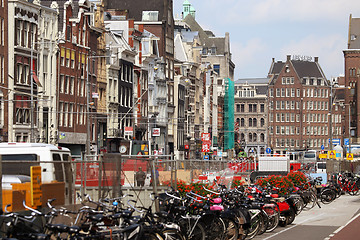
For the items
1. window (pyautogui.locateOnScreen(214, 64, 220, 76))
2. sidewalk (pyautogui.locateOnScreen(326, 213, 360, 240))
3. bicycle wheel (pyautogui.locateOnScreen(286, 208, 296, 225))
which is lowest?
sidewalk (pyautogui.locateOnScreen(326, 213, 360, 240))

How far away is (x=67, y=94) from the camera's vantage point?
228 ft

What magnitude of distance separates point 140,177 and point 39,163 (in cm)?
802

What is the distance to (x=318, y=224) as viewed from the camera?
1157 inches

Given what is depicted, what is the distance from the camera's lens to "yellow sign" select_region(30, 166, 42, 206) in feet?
52.5

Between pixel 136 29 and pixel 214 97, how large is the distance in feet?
176

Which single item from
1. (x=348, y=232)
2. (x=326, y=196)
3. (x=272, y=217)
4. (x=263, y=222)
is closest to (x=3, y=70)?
(x=326, y=196)

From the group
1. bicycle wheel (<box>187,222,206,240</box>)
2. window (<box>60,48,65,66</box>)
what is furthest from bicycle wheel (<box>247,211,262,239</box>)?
window (<box>60,48,65,66</box>)

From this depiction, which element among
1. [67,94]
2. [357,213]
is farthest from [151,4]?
[357,213]

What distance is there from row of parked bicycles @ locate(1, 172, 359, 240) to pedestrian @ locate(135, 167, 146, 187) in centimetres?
117

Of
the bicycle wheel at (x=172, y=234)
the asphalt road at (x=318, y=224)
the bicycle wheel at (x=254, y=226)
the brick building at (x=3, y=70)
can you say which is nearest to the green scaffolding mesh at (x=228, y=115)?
the brick building at (x=3, y=70)

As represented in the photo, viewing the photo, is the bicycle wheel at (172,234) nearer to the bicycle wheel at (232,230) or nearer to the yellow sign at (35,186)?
the yellow sign at (35,186)

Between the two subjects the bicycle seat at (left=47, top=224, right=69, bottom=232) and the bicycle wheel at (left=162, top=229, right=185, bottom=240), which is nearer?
the bicycle seat at (left=47, top=224, right=69, bottom=232)

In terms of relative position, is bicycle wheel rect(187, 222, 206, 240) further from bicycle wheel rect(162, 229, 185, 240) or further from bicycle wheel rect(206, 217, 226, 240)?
bicycle wheel rect(162, 229, 185, 240)

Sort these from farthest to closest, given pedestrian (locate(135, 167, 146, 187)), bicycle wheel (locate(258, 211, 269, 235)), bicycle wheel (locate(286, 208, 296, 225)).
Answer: bicycle wheel (locate(286, 208, 296, 225)), bicycle wheel (locate(258, 211, 269, 235)), pedestrian (locate(135, 167, 146, 187))
